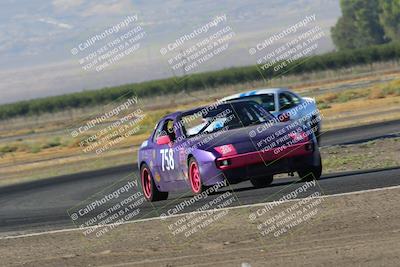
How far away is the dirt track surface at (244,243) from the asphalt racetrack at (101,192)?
152 centimetres

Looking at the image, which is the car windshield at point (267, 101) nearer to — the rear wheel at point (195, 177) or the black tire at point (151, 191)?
the black tire at point (151, 191)

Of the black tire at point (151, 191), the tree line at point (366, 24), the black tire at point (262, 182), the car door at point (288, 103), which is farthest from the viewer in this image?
the tree line at point (366, 24)

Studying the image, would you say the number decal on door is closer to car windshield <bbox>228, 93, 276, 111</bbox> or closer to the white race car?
the white race car

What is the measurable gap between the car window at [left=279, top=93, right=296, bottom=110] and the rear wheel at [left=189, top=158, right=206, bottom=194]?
792 cm

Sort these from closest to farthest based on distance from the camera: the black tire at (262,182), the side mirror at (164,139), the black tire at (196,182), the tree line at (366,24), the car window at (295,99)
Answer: the black tire at (196,182), the side mirror at (164,139), the black tire at (262,182), the car window at (295,99), the tree line at (366,24)

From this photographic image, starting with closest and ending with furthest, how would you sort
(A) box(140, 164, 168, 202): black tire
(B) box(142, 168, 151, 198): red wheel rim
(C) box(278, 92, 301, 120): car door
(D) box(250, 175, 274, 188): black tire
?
1. (A) box(140, 164, 168, 202): black tire
2. (B) box(142, 168, 151, 198): red wheel rim
3. (D) box(250, 175, 274, 188): black tire
4. (C) box(278, 92, 301, 120): car door

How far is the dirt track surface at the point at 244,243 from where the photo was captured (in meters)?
9.88

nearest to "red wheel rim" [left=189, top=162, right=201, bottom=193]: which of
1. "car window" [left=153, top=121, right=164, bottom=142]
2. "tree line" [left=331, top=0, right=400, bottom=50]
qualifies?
"car window" [left=153, top=121, right=164, bottom=142]

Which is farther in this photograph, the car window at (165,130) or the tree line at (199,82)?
the tree line at (199,82)

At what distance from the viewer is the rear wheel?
1564 centimetres

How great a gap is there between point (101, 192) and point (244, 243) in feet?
34.9

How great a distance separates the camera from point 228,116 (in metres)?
16.5

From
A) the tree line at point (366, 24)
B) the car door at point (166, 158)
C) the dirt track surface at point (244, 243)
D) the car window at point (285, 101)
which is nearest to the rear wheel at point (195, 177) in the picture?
the car door at point (166, 158)

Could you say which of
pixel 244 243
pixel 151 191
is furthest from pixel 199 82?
pixel 244 243
